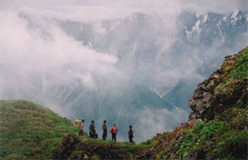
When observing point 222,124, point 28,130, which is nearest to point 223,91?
point 222,124

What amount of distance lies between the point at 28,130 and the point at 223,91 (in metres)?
28.2

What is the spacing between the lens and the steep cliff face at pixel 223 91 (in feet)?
42.3

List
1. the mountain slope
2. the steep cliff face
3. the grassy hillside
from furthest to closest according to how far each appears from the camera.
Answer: the grassy hillside → the steep cliff face → the mountain slope

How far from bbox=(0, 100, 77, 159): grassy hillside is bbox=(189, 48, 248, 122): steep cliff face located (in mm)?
18955

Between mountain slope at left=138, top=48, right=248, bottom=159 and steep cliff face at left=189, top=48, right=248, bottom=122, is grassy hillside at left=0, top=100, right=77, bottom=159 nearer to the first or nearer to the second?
steep cliff face at left=189, top=48, right=248, bottom=122

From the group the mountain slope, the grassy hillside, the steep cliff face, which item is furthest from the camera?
the grassy hillside

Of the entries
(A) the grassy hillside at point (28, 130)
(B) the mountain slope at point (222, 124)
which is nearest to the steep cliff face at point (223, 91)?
(B) the mountain slope at point (222, 124)

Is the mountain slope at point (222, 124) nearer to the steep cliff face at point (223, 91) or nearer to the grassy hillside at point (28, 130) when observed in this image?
the steep cliff face at point (223, 91)

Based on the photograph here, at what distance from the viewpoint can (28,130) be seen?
112 ft

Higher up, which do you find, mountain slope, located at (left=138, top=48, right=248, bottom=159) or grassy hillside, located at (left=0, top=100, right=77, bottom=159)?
grassy hillside, located at (left=0, top=100, right=77, bottom=159)

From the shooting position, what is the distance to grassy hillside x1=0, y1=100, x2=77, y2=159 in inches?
1156

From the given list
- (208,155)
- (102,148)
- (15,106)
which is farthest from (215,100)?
(15,106)

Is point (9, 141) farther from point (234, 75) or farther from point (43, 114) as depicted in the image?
point (234, 75)

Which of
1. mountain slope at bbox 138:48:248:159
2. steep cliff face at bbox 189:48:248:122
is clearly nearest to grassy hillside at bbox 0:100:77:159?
steep cliff face at bbox 189:48:248:122
